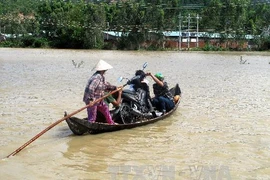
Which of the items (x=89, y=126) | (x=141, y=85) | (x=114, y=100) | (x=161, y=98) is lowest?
(x=89, y=126)

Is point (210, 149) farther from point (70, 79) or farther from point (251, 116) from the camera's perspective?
point (70, 79)

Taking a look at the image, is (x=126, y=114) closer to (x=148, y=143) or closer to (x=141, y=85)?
(x=141, y=85)

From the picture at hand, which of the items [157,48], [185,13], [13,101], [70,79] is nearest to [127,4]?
[157,48]

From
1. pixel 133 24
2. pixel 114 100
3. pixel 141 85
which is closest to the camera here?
pixel 114 100

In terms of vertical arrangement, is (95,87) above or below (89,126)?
above

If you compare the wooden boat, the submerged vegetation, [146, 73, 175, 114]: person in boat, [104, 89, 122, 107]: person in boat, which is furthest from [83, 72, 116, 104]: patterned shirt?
the submerged vegetation

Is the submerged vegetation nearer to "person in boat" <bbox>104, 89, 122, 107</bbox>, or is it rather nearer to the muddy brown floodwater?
the muddy brown floodwater

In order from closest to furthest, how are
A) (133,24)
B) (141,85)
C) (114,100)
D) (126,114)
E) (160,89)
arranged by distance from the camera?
(114,100) < (126,114) < (141,85) < (160,89) < (133,24)

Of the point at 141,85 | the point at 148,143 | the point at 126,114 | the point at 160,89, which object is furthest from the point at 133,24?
the point at 148,143

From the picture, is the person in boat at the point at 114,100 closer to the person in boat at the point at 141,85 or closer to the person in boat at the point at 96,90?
the person in boat at the point at 96,90

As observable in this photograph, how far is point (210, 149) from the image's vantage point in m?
8.41

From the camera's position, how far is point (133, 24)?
196ft

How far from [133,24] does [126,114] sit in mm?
50930

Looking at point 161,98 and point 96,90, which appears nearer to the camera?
point 96,90
